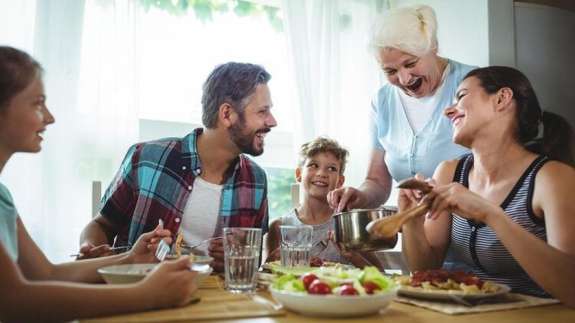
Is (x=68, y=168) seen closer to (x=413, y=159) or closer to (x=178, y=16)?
(x=178, y=16)

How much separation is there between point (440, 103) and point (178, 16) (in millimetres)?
1557

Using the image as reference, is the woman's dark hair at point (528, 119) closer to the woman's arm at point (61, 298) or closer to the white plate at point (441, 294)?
the white plate at point (441, 294)

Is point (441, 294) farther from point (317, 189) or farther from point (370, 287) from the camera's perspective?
point (317, 189)

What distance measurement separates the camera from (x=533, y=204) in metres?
1.43

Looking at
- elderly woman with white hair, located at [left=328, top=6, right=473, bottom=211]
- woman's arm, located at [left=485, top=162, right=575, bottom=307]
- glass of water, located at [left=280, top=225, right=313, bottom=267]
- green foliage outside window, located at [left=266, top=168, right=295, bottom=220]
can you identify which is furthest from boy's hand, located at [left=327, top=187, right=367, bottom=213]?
green foliage outside window, located at [left=266, top=168, right=295, bottom=220]

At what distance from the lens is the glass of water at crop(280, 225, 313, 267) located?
1.47 metres

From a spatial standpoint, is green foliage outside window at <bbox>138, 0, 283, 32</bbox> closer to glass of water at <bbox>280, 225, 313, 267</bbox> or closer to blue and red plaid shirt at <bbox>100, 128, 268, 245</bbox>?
blue and red plaid shirt at <bbox>100, 128, 268, 245</bbox>

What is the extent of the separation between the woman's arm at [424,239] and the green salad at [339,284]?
0.55 m

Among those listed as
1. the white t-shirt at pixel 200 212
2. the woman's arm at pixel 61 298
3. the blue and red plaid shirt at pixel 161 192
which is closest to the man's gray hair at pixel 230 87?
the blue and red plaid shirt at pixel 161 192

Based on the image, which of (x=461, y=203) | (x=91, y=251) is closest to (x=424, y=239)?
(x=461, y=203)

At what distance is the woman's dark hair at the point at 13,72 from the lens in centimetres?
113

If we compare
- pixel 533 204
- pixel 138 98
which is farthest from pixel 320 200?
pixel 533 204

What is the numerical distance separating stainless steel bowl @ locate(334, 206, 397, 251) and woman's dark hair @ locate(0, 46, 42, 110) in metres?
0.91

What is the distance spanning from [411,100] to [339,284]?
4.51 feet
